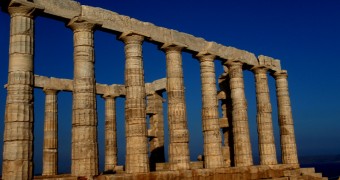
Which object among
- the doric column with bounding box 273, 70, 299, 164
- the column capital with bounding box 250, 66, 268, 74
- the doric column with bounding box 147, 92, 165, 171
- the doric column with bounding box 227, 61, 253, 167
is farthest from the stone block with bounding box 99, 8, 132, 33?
the doric column with bounding box 273, 70, 299, 164

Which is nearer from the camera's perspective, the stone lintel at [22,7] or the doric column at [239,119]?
the stone lintel at [22,7]

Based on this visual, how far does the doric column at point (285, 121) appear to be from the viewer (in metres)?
31.9

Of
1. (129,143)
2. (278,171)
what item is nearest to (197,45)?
(129,143)

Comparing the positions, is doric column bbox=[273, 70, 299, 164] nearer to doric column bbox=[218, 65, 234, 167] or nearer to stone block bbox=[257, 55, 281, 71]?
stone block bbox=[257, 55, 281, 71]

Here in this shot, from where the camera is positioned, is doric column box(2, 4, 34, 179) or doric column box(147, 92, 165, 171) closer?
doric column box(2, 4, 34, 179)

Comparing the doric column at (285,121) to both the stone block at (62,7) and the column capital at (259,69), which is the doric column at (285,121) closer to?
the column capital at (259,69)

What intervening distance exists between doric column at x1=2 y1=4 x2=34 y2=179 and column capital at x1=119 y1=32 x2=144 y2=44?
5650 millimetres

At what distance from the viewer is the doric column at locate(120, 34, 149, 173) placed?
71.4ft

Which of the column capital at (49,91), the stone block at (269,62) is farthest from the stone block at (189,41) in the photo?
the column capital at (49,91)

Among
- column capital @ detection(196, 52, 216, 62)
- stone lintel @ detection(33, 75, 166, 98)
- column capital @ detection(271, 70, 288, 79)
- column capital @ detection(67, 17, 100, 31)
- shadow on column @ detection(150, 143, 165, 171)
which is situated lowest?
shadow on column @ detection(150, 143, 165, 171)

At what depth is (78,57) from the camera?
66.8 feet

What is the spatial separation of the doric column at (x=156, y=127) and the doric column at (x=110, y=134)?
360 cm

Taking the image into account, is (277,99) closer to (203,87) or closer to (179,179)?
(203,87)

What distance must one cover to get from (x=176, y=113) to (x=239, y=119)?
6258 millimetres
